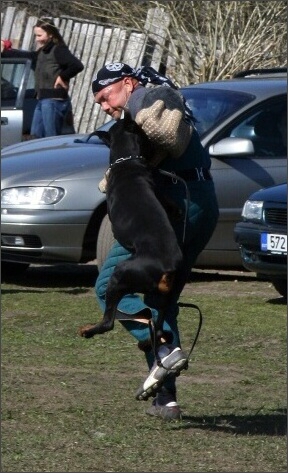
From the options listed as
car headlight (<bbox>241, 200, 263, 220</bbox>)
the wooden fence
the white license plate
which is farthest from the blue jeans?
the white license plate

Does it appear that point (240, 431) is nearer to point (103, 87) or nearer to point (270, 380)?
point (270, 380)

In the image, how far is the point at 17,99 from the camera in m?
15.7

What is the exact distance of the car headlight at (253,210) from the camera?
9547mm

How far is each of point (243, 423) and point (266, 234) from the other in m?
3.66

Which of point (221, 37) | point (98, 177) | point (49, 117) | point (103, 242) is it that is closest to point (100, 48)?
point (221, 37)

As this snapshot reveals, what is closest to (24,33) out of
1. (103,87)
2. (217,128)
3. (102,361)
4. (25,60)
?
(25,60)

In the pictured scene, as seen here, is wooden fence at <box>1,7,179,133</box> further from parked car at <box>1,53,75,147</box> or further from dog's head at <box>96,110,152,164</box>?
dog's head at <box>96,110,152,164</box>

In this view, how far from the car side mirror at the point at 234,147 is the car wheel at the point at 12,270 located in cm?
214

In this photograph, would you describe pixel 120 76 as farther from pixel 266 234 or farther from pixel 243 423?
pixel 266 234

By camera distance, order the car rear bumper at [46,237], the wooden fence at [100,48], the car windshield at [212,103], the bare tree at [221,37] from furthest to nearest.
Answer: the wooden fence at [100,48] < the bare tree at [221,37] < the car windshield at [212,103] < the car rear bumper at [46,237]

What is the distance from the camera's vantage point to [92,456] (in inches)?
205

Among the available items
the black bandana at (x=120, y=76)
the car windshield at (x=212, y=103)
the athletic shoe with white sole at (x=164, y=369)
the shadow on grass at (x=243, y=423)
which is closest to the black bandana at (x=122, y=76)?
the black bandana at (x=120, y=76)

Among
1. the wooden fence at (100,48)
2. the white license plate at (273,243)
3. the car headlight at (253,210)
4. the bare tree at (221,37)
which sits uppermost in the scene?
the car headlight at (253,210)

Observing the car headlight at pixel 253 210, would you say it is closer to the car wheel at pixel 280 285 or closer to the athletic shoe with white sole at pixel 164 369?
the car wheel at pixel 280 285
